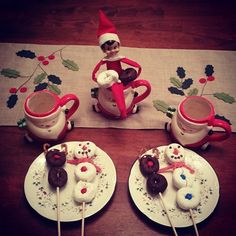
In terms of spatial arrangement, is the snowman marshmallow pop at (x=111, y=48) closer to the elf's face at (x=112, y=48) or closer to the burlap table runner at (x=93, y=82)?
the elf's face at (x=112, y=48)

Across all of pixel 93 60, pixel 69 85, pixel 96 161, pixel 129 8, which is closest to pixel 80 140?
pixel 96 161

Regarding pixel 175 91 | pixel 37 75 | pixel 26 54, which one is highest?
pixel 26 54

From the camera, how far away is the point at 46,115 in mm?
846

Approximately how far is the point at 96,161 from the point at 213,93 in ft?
1.49

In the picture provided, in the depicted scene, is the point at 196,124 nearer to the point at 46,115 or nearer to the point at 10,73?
the point at 46,115

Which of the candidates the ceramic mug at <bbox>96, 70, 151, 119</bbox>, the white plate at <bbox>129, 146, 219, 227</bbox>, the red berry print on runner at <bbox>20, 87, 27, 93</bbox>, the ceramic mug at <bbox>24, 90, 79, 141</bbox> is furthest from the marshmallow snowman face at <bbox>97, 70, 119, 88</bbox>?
the red berry print on runner at <bbox>20, 87, 27, 93</bbox>

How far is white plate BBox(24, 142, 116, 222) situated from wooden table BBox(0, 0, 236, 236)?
0.03 m

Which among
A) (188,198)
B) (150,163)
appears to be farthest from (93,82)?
(188,198)

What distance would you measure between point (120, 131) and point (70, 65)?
1.02 ft

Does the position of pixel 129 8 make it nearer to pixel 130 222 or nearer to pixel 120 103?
pixel 120 103

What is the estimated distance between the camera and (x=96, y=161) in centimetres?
88

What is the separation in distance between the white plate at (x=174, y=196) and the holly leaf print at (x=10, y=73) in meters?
0.51

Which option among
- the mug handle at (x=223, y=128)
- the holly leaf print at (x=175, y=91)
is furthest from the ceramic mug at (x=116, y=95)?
the mug handle at (x=223, y=128)

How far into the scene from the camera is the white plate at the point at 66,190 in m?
0.80
